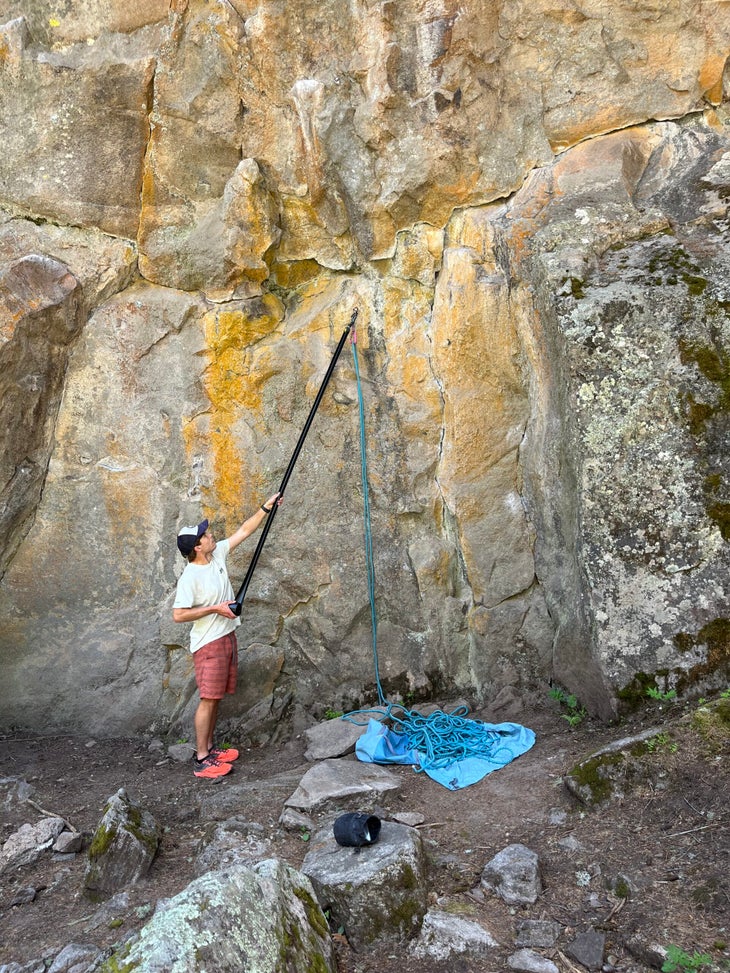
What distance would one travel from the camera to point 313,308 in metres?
5.76

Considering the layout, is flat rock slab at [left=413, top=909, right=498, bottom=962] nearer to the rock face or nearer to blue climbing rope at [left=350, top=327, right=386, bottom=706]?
the rock face

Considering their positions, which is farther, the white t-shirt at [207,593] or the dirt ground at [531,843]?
the white t-shirt at [207,593]

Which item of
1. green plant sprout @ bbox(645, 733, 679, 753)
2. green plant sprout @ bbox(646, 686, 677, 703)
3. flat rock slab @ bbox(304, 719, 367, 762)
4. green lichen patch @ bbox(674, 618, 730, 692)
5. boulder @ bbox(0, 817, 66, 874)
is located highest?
green lichen patch @ bbox(674, 618, 730, 692)

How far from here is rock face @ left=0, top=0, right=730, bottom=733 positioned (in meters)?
4.95

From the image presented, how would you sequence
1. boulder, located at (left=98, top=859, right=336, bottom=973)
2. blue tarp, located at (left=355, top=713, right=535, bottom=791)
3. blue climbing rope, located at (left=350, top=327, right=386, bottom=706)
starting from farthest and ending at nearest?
blue climbing rope, located at (left=350, top=327, right=386, bottom=706) < blue tarp, located at (left=355, top=713, right=535, bottom=791) < boulder, located at (left=98, top=859, right=336, bottom=973)

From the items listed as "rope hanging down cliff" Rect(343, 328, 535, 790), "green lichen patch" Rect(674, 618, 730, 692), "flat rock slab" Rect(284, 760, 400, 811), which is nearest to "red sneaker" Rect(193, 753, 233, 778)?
"flat rock slab" Rect(284, 760, 400, 811)

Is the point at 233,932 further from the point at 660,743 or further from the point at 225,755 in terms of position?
the point at 225,755

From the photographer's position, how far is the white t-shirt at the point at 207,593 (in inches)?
194

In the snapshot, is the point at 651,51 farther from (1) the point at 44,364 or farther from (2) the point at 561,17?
(1) the point at 44,364

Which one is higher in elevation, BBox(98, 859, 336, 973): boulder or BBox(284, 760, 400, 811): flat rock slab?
BBox(98, 859, 336, 973): boulder

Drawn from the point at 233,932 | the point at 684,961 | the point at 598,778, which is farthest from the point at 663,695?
the point at 233,932

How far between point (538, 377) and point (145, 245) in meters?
2.83

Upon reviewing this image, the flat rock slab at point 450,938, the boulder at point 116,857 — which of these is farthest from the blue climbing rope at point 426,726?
the boulder at point 116,857

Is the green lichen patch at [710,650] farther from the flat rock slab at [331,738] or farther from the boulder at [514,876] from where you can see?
the flat rock slab at [331,738]
